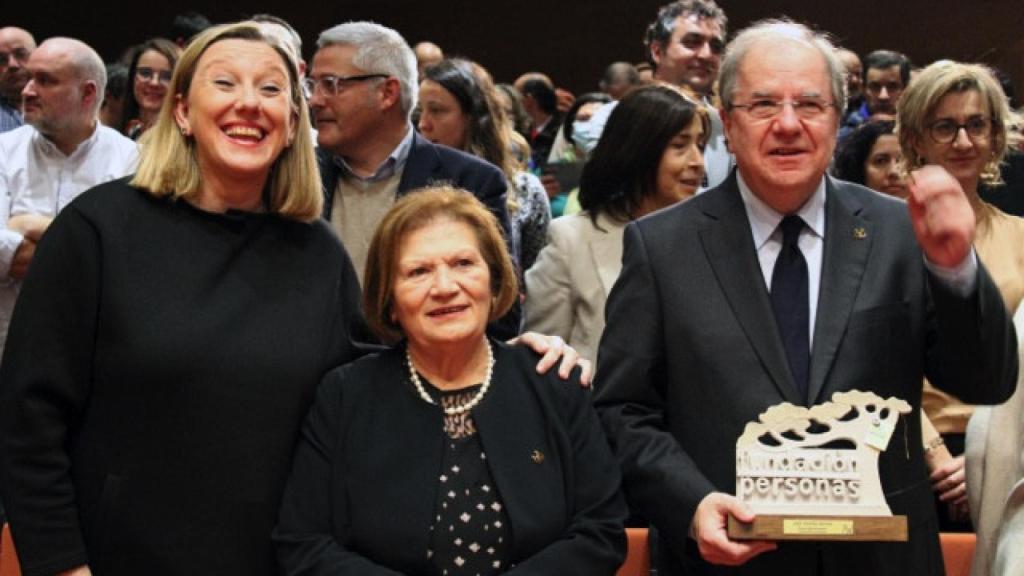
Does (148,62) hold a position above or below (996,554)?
above

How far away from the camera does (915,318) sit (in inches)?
95.7

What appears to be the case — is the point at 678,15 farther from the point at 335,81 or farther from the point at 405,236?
the point at 405,236

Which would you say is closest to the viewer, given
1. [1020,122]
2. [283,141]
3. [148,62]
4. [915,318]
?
[915,318]

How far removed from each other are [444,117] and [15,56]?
2.77 meters

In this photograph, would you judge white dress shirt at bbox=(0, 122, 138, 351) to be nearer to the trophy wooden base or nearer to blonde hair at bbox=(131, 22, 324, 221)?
blonde hair at bbox=(131, 22, 324, 221)

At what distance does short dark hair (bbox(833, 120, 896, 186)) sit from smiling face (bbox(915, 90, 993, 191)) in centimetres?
61

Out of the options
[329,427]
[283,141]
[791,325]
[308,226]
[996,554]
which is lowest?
[996,554]

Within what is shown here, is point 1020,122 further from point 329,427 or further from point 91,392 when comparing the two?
point 91,392

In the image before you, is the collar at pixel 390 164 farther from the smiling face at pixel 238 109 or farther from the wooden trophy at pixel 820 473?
the wooden trophy at pixel 820 473

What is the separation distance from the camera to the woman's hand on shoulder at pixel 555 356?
8.55 feet

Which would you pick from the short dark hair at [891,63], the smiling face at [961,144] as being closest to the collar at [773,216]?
the smiling face at [961,144]

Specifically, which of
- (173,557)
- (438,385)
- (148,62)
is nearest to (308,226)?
(438,385)

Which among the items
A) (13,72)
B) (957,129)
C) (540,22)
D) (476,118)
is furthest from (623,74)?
(957,129)

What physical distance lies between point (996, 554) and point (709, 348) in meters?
0.63
